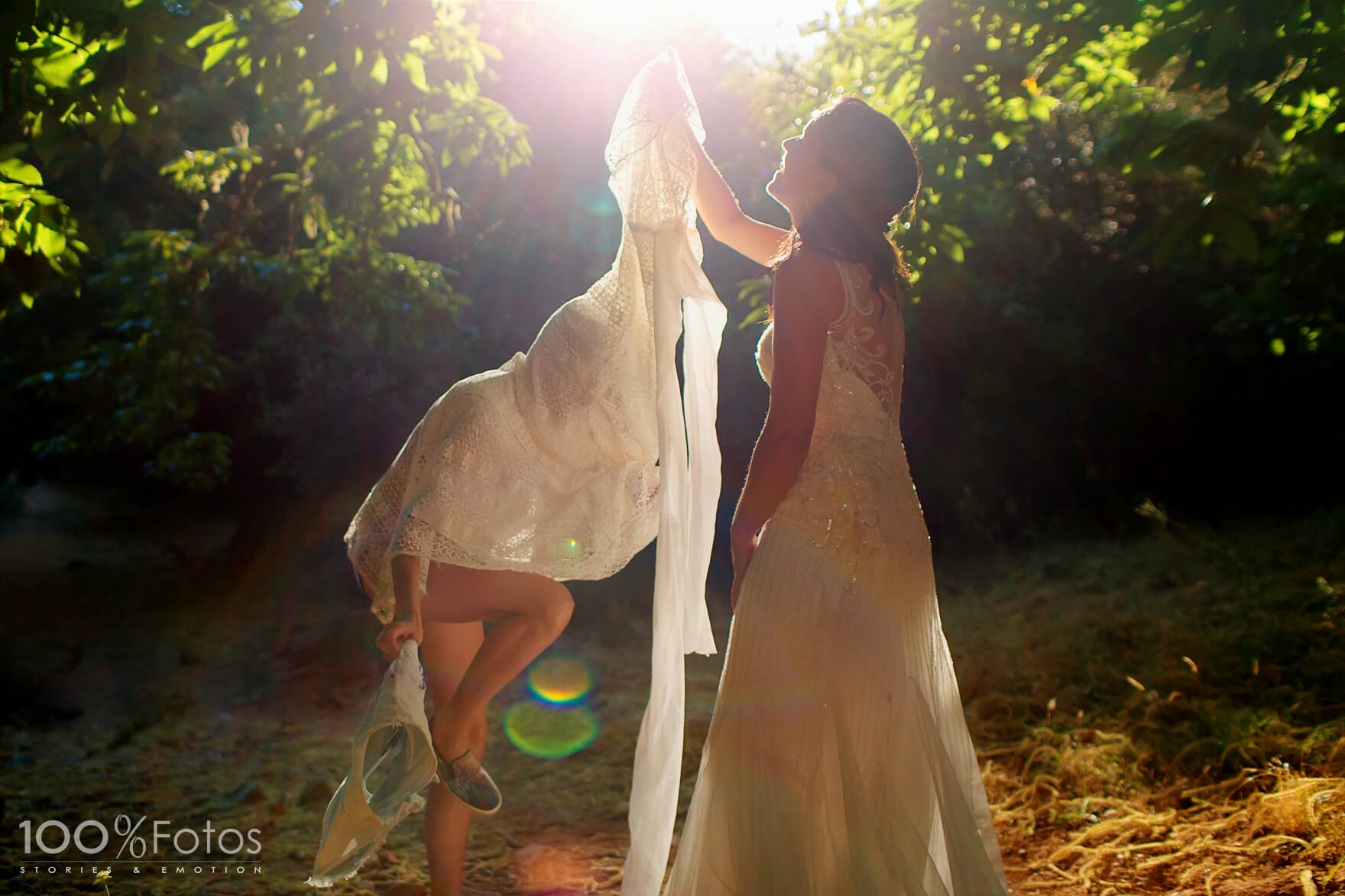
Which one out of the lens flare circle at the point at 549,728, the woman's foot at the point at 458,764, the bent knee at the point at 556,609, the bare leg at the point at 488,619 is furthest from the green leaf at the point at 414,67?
the lens flare circle at the point at 549,728

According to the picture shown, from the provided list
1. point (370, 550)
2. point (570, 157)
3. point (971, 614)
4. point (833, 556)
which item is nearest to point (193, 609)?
point (570, 157)

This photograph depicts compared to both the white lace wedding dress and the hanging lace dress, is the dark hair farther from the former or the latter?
the hanging lace dress

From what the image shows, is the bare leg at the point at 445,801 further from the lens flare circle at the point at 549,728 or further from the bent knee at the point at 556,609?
the lens flare circle at the point at 549,728

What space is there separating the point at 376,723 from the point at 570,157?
8.57m

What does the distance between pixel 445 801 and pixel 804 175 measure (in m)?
1.78

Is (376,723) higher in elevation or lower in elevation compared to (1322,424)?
lower

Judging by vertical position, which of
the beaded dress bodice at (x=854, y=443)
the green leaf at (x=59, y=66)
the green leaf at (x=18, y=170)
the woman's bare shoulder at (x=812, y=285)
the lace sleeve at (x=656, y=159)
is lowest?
the beaded dress bodice at (x=854, y=443)

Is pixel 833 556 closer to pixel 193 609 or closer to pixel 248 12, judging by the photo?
pixel 248 12

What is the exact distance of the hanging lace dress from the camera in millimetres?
2105

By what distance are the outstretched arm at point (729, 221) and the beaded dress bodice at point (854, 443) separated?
1.41 feet

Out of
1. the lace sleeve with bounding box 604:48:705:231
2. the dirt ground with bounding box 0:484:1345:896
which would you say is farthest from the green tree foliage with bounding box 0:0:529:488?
the dirt ground with bounding box 0:484:1345:896

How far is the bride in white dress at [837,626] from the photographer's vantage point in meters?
1.82

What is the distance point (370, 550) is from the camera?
2260 mm

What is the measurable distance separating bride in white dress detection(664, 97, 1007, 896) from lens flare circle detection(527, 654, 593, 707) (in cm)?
494
